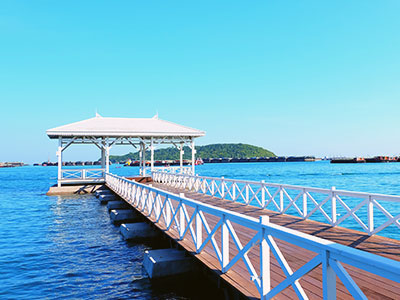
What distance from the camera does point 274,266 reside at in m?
4.92

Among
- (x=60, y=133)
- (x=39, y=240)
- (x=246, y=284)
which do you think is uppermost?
(x=60, y=133)

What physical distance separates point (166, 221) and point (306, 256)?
4.04 metres

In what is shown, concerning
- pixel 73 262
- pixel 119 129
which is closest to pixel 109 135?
pixel 119 129

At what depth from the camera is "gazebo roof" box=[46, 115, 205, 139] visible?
74.1 ft

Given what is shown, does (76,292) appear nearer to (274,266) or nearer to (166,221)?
(166,221)

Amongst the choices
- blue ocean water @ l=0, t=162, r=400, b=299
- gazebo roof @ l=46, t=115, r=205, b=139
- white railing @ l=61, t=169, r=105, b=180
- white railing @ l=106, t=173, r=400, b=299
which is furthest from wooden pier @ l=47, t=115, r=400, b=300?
white railing @ l=61, t=169, r=105, b=180

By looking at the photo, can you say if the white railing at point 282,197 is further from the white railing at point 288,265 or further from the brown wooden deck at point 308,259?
Answer: the white railing at point 288,265

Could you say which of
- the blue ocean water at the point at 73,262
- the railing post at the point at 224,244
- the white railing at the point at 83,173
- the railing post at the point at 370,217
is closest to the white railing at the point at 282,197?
the railing post at the point at 370,217

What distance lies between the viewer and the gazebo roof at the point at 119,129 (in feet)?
74.1

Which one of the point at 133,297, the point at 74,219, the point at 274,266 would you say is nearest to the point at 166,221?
the point at 133,297

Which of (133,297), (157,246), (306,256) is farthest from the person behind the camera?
(157,246)

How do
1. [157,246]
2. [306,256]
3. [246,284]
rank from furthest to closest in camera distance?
[157,246] → [306,256] → [246,284]

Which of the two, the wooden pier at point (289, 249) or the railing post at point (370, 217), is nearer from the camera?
the wooden pier at point (289, 249)

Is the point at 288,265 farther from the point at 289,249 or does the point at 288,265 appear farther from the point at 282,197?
the point at 282,197
